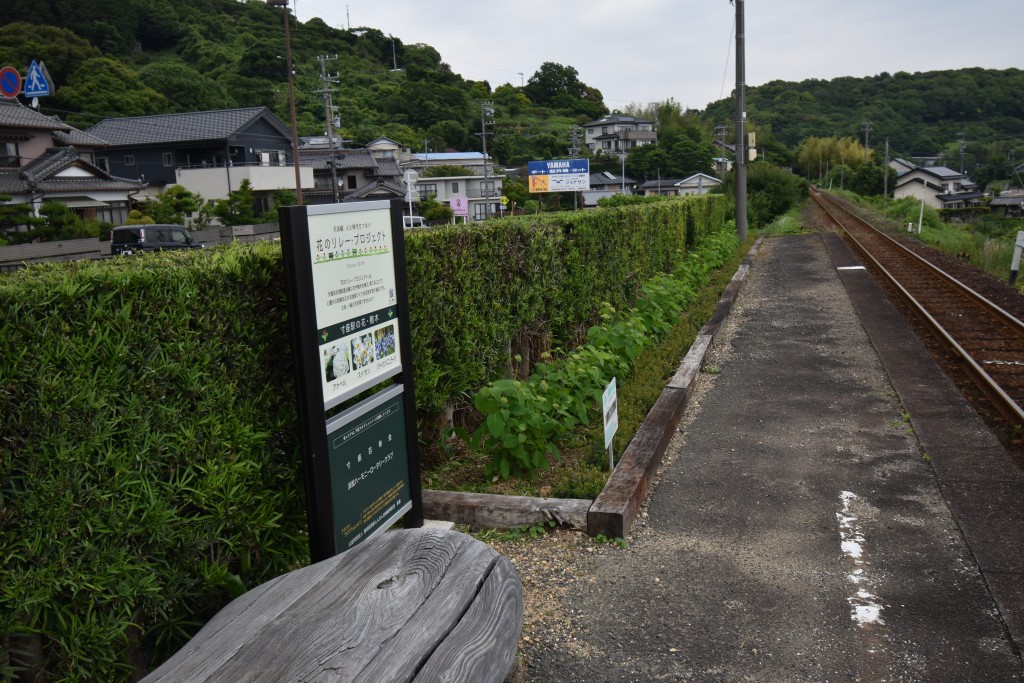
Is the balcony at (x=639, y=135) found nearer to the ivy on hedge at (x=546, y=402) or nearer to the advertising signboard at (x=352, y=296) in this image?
the ivy on hedge at (x=546, y=402)

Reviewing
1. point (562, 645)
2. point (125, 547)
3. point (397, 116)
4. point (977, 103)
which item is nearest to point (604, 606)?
point (562, 645)

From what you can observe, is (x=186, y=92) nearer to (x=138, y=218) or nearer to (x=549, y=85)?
(x=138, y=218)

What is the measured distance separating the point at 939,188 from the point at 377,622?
9796 cm

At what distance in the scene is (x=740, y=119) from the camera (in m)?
23.6

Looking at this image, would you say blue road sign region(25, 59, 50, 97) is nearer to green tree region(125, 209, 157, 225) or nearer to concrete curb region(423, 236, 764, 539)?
green tree region(125, 209, 157, 225)

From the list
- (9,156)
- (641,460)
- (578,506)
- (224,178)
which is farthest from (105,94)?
(578,506)

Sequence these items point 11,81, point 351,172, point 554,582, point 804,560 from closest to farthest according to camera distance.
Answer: point 554,582 → point 804,560 → point 11,81 → point 351,172

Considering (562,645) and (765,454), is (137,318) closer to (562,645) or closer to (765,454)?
(562,645)

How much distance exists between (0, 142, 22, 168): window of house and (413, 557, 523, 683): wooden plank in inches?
1646

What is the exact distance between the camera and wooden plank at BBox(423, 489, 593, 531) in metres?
4.73

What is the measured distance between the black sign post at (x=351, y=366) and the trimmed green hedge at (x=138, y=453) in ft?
0.87

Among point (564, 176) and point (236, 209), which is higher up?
point (564, 176)

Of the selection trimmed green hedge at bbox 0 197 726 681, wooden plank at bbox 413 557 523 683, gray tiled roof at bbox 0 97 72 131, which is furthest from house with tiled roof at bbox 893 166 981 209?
A: wooden plank at bbox 413 557 523 683

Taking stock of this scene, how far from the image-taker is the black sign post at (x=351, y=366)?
338cm
